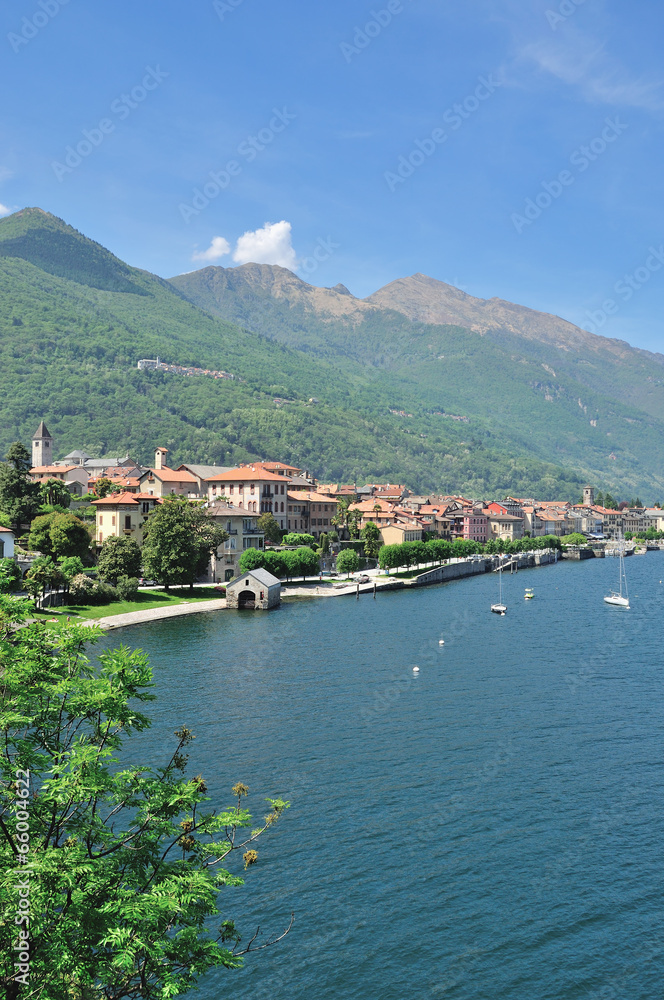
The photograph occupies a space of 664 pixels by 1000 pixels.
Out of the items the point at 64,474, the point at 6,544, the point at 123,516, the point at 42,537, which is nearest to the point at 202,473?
the point at 123,516

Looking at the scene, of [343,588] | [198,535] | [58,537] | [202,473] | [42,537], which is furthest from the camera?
[202,473]

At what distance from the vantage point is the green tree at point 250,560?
362 feet

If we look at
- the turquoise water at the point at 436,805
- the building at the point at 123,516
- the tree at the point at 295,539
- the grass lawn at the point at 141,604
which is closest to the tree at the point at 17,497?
the building at the point at 123,516

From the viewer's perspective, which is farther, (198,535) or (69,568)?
(198,535)

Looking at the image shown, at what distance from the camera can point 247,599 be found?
97250 mm

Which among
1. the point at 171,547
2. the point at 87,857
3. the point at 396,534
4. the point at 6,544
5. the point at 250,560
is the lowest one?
the point at 87,857

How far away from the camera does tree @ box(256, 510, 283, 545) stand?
128 meters

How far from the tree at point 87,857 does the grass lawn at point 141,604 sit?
58527mm

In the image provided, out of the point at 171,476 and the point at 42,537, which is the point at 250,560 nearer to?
the point at 42,537

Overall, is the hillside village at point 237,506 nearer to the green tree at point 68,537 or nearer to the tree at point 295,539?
the tree at point 295,539

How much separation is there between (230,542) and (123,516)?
15.9 m

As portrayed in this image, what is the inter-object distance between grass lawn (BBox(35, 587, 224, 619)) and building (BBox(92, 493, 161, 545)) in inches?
530

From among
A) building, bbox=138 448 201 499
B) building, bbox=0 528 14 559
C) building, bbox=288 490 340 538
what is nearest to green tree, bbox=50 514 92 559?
building, bbox=0 528 14 559

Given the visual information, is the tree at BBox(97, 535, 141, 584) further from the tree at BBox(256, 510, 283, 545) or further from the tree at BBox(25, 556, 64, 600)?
the tree at BBox(256, 510, 283, 545)
